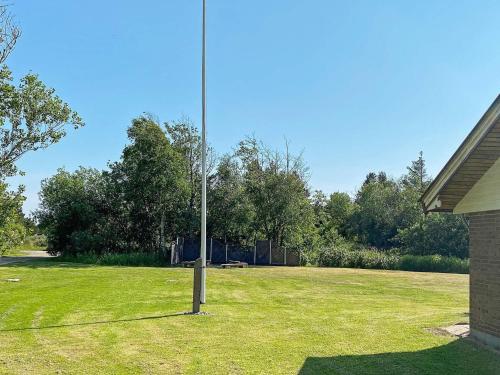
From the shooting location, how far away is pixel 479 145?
712 centimetres

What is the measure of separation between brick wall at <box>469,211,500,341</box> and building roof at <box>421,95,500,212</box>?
48 centimetres

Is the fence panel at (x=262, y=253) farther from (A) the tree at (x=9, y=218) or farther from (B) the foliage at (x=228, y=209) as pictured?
(A) the tree at (x=9, y=218)

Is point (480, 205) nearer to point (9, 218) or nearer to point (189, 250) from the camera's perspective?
point (9, 218)

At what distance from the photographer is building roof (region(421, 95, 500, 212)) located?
6730 mm

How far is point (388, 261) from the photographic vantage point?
32781mm

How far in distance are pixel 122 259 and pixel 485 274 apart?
25195 millimetres

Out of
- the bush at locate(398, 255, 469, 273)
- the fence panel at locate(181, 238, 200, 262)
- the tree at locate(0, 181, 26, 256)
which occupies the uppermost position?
the tree at locate(0, 181, 26, 256)

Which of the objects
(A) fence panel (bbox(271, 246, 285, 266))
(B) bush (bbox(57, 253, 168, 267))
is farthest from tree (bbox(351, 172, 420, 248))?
(B) bush (bbox(57, 253, 168, 267))

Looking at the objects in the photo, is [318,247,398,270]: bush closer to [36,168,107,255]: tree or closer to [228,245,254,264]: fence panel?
[228,245,254,264]: fence panel

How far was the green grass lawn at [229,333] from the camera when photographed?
6598 mm

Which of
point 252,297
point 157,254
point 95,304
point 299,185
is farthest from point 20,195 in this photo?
point 299,185

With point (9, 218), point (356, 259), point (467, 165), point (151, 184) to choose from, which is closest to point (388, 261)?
point (356, 259)

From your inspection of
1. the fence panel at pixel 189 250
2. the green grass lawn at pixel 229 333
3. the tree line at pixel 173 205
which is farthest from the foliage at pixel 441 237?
the green grass lawn at pixel 229 333

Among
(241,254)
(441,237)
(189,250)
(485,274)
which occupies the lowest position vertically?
(241,254)
